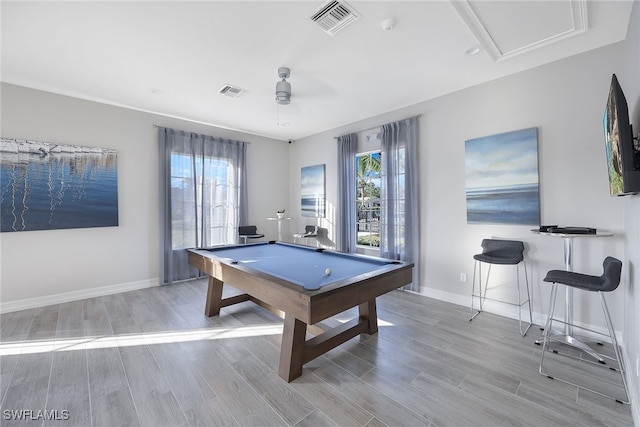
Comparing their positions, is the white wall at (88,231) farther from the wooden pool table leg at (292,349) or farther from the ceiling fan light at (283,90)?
the wooden pool table leg at (292,349)

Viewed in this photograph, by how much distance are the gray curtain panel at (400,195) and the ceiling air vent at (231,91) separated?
7.57 feet

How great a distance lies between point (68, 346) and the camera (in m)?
2.60

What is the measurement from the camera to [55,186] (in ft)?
12.2

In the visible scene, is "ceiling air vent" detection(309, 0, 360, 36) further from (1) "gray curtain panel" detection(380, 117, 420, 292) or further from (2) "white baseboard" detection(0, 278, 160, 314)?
(2) "white baseboard" detection(0, 278, 160, 314)

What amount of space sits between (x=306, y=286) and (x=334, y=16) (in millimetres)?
2222

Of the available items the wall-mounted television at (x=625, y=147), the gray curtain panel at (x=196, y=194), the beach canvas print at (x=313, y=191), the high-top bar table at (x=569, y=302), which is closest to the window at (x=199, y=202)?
the gray curtain panel at (x=196, y=194)

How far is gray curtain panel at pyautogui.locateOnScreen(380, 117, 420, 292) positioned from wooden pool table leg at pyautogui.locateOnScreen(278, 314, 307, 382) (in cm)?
253

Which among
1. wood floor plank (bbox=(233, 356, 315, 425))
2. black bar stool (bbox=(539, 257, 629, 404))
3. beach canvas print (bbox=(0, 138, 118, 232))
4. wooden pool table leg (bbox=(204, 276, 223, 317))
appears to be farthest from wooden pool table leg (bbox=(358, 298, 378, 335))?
beach canvas print (bbox=(0, 138, 118, 232))

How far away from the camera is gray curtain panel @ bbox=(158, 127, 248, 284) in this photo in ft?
15.1

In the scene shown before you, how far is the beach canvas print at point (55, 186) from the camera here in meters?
3.43

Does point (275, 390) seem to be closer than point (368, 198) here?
Yes

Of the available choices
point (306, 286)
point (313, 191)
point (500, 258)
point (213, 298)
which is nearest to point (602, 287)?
point (500, 258)

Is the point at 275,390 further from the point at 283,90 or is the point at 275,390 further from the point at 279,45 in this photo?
the point at 279,45

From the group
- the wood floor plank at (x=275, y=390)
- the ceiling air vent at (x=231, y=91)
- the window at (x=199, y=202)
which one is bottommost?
the wood floor plank at (x=275, y=390)
